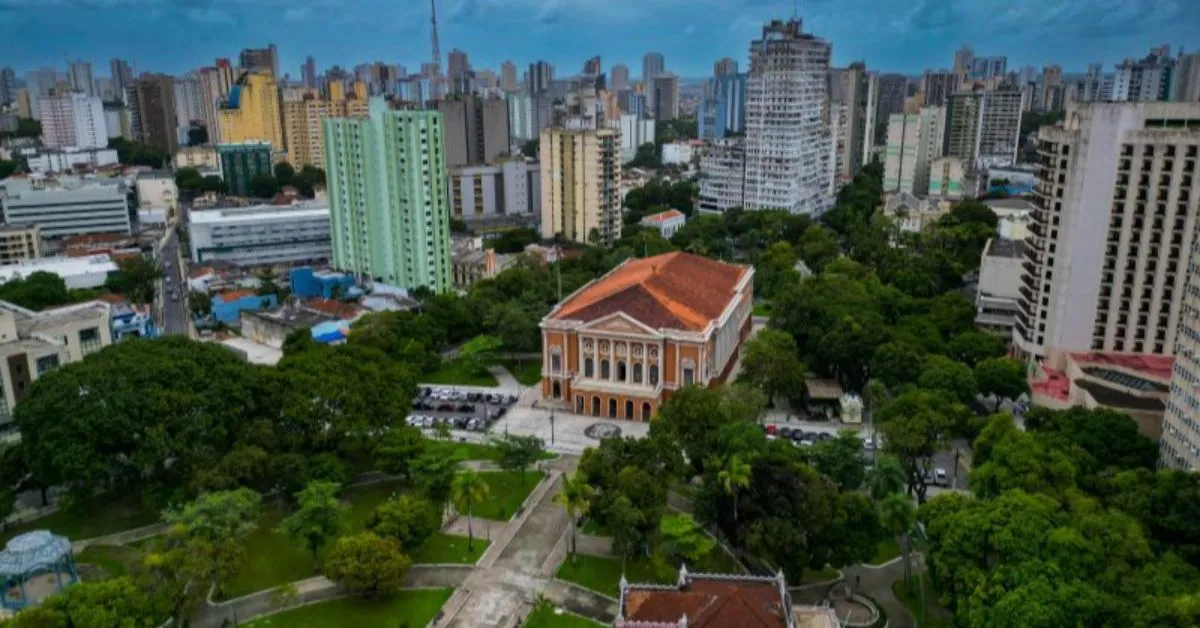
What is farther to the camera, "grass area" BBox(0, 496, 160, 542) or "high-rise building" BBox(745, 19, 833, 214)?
"high-rise building" BBox(745, 19, 833, 214)

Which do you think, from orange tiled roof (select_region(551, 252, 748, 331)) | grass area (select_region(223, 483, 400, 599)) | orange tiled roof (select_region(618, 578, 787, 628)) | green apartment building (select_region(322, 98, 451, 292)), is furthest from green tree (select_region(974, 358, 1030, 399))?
green apartment building (select_region(322, 98, 451, 292))

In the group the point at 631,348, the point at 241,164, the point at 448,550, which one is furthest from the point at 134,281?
the point at 448,550

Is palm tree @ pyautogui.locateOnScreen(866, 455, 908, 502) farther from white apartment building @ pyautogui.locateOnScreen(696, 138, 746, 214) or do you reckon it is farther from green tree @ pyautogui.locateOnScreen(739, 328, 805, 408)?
white apartment building @ pyautogui.locateOnScreen(696, 138, 746, 214)

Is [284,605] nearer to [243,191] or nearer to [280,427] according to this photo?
[280,427]

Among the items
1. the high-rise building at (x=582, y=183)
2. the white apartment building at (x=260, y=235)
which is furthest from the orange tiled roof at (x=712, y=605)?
the white apartment building at (x=260, y=235)

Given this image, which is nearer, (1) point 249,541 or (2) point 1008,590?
(2) point 1008,590

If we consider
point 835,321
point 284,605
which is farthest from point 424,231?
point 284,605
